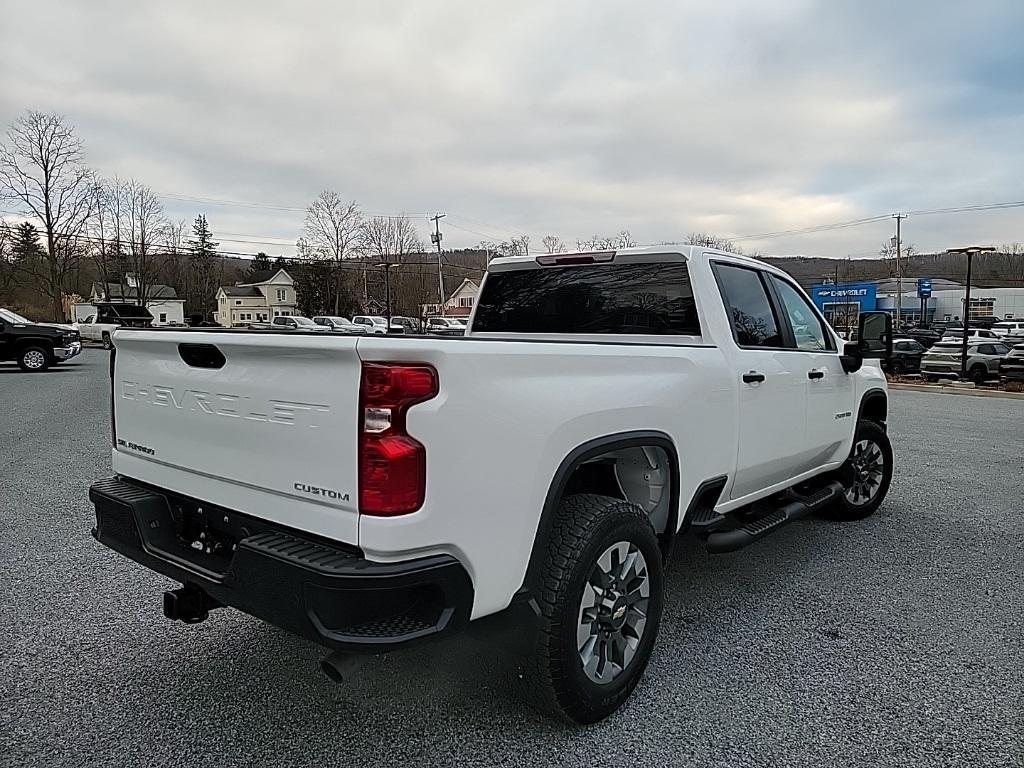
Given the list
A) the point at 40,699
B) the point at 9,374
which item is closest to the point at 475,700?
the point at 40,699

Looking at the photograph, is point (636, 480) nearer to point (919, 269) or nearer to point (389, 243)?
point (389, 243)

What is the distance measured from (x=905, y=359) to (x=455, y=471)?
27.1 metres

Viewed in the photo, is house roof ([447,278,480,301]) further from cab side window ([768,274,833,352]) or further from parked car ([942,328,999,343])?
cab side window ([768,274,833,352])

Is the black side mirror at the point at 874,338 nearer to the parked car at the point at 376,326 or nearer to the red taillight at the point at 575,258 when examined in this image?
the red taillight at the point at 575,258

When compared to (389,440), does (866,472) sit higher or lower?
lower

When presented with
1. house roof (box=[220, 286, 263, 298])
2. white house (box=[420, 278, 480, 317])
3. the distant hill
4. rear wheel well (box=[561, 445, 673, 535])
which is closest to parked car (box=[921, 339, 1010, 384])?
rear wheel well (box=[561, 445, 673, 535])

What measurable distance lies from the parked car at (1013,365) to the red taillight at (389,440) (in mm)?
23759

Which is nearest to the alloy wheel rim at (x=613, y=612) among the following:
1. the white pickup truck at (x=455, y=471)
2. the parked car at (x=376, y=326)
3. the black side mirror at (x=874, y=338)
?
the white pickup truck at (x=455, y=471)

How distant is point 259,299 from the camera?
293ft

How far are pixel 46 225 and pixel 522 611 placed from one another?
46.9 meters

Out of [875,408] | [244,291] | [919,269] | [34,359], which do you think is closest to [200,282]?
[244,291]

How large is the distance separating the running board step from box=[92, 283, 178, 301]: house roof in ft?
169

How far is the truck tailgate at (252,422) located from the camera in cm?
218

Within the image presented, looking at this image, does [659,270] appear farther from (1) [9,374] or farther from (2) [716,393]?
(1) [9,374]
